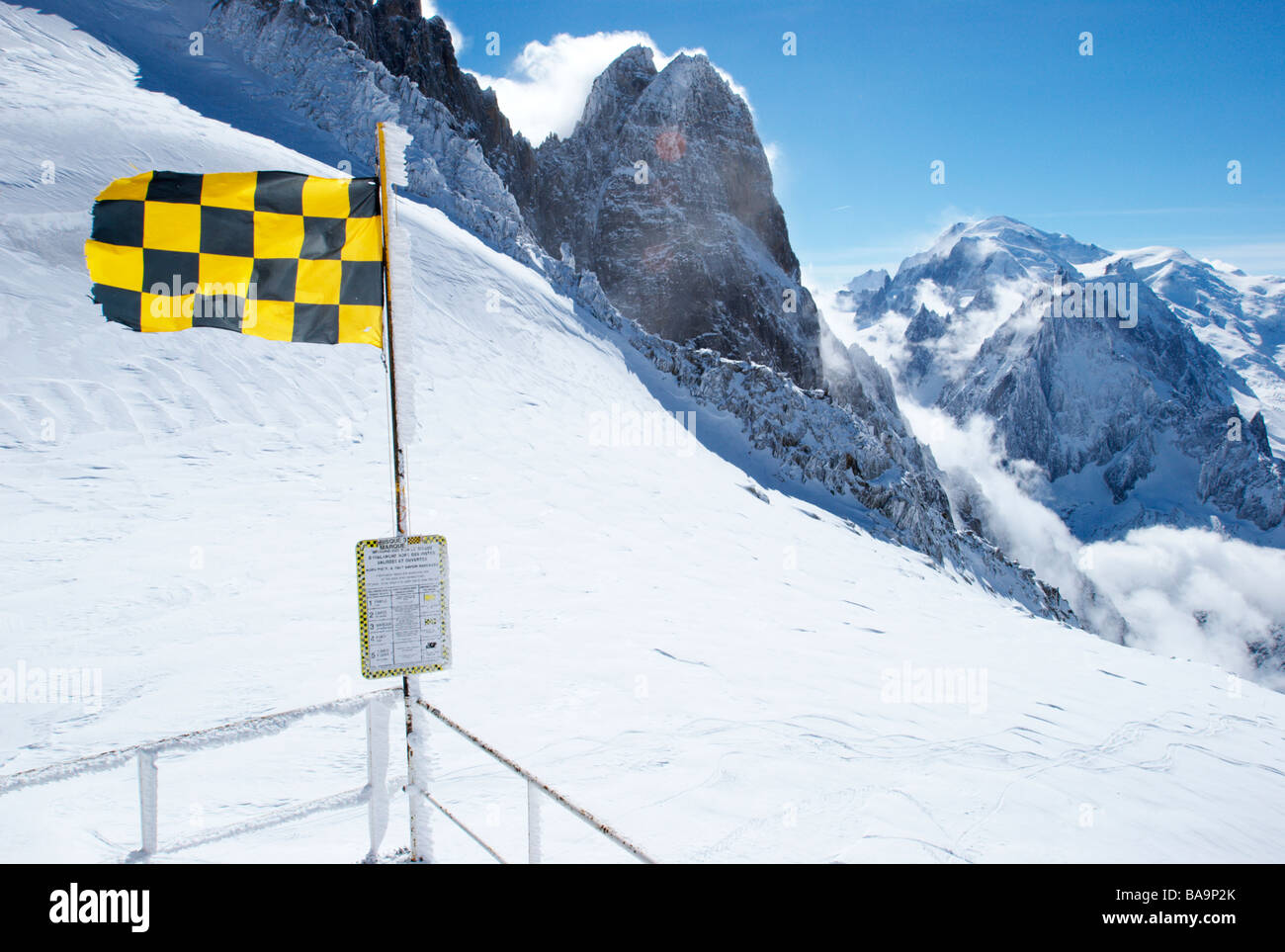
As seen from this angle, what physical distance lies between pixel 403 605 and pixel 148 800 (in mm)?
1560

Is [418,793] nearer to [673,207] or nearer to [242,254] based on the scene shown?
[242,254]

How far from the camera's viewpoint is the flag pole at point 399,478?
416 centimetres

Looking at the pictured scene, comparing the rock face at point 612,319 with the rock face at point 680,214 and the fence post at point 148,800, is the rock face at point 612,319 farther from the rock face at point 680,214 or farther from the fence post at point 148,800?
the rock face at point 680,214

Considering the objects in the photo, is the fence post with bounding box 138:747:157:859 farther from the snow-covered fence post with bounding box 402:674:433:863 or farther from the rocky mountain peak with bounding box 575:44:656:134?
the rocky mountain peak with bounding box 575:44:656:134

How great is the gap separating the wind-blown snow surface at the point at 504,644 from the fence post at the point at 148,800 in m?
0.77

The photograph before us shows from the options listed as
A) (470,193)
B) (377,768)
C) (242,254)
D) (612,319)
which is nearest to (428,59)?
(470,193)

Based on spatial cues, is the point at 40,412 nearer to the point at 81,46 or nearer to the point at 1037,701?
the point at 1037,701

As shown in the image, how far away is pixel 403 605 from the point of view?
4449 millimetres

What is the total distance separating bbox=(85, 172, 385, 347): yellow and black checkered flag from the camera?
15.7 ft

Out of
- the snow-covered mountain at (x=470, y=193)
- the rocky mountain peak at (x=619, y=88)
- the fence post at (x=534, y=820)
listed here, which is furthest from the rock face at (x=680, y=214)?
the fence post at (x=534, y=820)

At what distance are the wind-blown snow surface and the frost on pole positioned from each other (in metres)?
1.32

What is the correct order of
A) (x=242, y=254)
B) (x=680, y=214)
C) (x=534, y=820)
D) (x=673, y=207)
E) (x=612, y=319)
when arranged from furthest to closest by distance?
1. (x=673, y=207)
2. (x=680, y=214)
3. (x=612, y=319)
4. (x=242, y=254)
5. (x=534, y=820)

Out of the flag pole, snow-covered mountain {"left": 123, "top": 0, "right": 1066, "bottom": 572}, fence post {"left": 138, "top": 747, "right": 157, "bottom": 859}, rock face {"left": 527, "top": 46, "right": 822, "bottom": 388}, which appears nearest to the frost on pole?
the flag pole
